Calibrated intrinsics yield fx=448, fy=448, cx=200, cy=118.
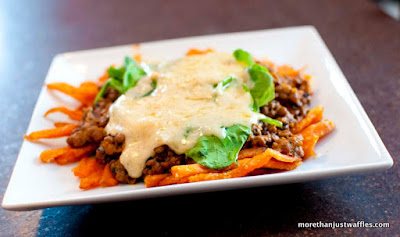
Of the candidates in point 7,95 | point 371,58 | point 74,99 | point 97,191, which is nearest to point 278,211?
point 97,191

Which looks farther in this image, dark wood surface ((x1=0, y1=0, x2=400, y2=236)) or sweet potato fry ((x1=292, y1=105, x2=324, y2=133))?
sweet potato fry ((x1=292, y1=105, x2=324, y2=133))

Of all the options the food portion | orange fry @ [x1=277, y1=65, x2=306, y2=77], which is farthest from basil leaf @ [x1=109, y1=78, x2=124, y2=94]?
orange fry @ [x1=277, y1=65, x2=306, y2=77]

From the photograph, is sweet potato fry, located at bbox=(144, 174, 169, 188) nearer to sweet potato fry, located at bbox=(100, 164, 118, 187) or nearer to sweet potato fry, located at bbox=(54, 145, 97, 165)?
sweet potato fry, located at bbox=(100, 164, 118, 187)

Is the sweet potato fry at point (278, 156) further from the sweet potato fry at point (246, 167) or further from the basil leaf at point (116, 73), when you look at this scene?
the basil leaf at point (116, 73)

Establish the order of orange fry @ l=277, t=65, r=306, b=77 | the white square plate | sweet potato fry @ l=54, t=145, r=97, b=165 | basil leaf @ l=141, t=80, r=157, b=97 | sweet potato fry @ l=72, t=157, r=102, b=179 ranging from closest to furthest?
1. the white square plate
2. sweet potato fry @ l=72, t=157, r=102, b=179
3. sweet potato fry @ l=54, t=145, r=97, b=165
4. basil leaf @ l=141, t=80, r=157, b=97
5. orange fry @ l=277, t=65, r=306, b=77

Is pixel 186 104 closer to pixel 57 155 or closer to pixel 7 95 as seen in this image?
pixel 57 155

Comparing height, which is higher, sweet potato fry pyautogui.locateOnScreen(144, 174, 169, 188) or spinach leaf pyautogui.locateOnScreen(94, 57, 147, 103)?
spinach leaf pyautogui.locateOnScreen(94, 57, 147, 103)

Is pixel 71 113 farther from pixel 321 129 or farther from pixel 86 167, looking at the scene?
pixel 321 129
